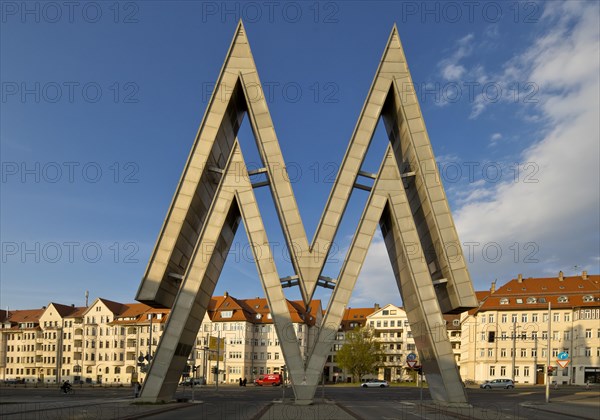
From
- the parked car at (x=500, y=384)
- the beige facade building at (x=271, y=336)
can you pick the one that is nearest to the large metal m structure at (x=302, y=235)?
the parked car at (x=500, y=384)

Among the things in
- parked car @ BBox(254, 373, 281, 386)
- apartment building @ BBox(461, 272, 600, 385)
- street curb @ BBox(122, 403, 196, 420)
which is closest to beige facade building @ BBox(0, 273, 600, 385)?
apartment building @ BBox(461, 272, 600, 385)

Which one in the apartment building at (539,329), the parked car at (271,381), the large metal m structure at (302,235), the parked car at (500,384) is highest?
the large metal m structure at (302,235)

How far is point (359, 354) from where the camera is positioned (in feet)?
365

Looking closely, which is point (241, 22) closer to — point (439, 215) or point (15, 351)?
point (439, 215)

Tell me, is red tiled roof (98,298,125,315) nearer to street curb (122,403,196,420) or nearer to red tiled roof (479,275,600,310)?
red tiled roof (479,275,600,310)

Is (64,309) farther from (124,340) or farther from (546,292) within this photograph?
(546,292)

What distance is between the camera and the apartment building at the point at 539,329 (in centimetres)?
9738

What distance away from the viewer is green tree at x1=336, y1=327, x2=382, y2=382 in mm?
111250

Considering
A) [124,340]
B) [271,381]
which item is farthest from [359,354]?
[124,340]

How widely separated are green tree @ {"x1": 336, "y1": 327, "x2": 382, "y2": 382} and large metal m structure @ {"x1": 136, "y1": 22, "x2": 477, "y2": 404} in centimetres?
7576

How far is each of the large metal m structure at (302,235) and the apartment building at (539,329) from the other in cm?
6812

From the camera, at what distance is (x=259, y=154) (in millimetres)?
37000

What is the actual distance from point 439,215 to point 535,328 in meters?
78.4

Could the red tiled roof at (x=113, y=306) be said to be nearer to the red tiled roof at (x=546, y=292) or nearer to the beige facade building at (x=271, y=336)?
the beige facade building at (x=271, y=336)
